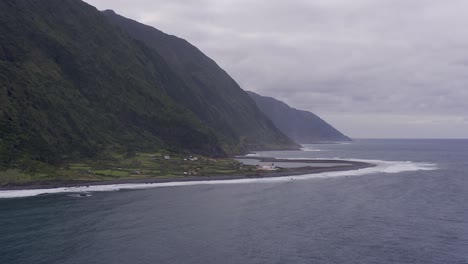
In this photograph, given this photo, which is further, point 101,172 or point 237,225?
point 101,172

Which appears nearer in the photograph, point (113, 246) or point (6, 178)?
point (113, 246)

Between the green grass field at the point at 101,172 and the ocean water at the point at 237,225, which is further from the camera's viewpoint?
the green grass field at the point at 101,172

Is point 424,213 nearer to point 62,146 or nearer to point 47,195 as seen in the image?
point 47,195

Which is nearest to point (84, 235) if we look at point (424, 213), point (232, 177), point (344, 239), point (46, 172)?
point (344, 239)

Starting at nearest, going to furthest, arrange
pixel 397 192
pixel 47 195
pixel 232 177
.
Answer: pixel 47 195 → pixel 397 192 → pixel 232 177

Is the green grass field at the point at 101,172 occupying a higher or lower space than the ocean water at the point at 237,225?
higher

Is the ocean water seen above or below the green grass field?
below

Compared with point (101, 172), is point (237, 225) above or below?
below

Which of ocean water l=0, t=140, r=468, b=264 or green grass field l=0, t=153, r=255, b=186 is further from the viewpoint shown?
green grass field l=0, t=153, r=255, b=186
